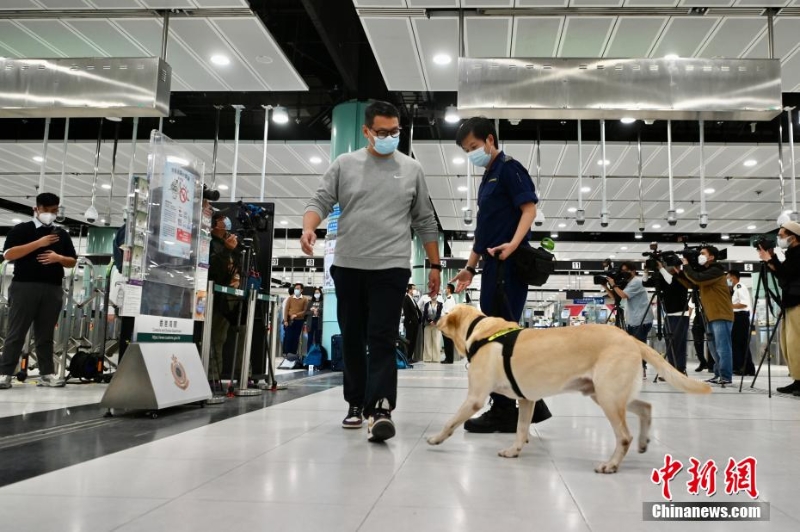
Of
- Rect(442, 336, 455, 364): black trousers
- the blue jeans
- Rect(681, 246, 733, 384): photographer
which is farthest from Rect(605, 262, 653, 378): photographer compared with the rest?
Rect(442, 336, 455, 364): black trousers

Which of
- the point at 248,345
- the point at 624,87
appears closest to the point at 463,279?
the point at 248,345

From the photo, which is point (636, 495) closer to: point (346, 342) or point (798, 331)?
point (346, 342)

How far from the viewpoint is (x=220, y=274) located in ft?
16.6

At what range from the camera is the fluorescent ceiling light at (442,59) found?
24.9 feet

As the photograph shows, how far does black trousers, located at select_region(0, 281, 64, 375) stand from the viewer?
17.3 feet

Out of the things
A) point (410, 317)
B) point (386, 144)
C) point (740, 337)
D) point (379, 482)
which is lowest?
point (379, 482)

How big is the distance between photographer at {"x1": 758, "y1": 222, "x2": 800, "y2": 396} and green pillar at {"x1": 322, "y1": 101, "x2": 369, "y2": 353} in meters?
5.94

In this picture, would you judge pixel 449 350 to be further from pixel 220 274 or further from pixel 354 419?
pixel 354 419

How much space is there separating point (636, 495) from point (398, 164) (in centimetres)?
198

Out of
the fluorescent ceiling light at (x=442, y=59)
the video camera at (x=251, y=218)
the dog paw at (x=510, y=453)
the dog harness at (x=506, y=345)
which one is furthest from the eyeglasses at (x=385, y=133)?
the fluorescent ceiling light at (x=442, y=59)

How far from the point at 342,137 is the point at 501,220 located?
6.67 metres

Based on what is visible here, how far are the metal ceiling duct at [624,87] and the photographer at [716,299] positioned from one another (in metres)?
1.70

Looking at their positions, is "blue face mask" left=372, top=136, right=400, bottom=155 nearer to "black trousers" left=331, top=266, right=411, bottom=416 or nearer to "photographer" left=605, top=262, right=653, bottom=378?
"black trousers" left=331, top=266, right=411, bottom=416

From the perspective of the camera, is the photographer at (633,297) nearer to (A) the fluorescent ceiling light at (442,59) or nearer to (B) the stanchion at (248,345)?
(A) the fluorescent ceiling light at (442,59)
